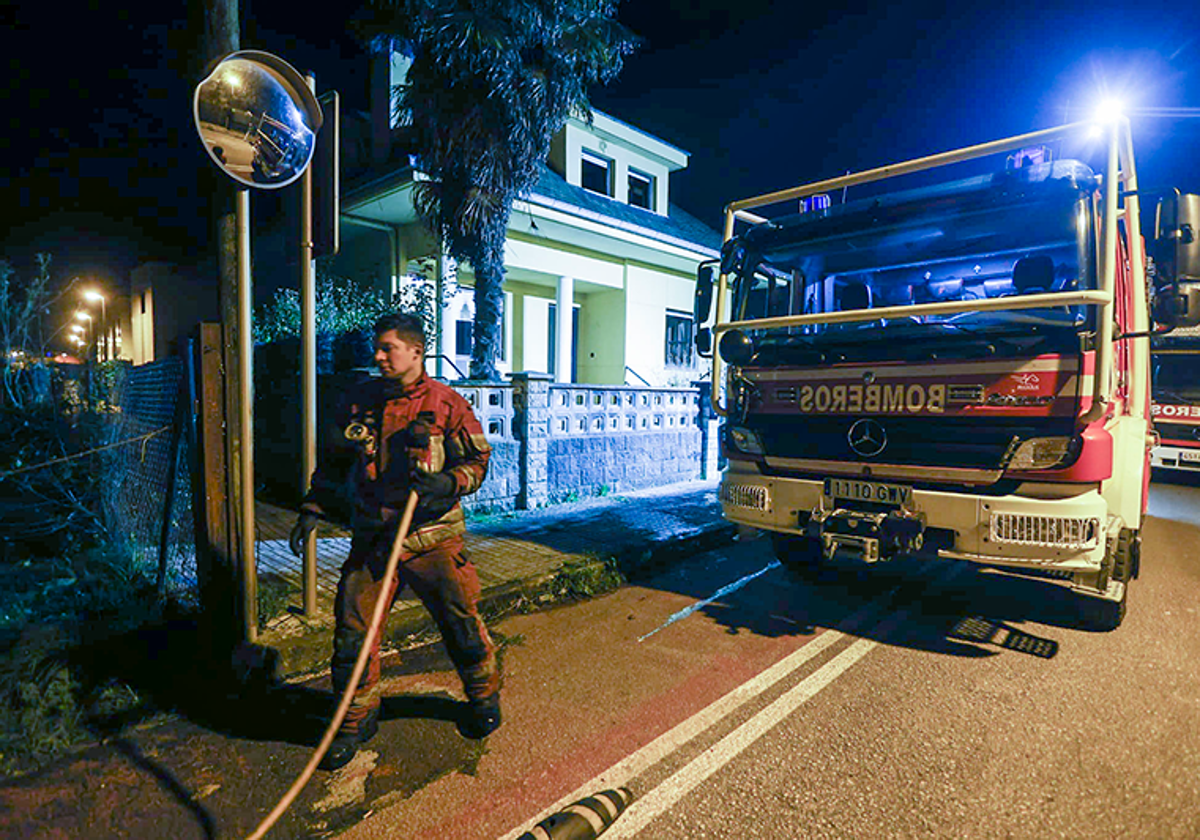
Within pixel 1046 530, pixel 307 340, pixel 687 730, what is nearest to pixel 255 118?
pixel 307 340

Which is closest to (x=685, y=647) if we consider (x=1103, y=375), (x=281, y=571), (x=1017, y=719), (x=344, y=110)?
(x=1017, y=719)

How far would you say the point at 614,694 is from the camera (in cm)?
326

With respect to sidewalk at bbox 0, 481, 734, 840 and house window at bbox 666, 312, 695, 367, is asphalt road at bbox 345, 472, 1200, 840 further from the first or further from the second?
house window at bbox 666, 312, 695, 367

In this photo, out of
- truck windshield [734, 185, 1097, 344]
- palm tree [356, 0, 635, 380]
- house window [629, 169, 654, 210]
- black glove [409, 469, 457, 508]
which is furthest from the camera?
house window [629, 169, 654, 210]

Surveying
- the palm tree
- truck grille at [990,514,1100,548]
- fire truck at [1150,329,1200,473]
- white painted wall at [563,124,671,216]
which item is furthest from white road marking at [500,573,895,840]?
white painted wall at [563,124,671,216]

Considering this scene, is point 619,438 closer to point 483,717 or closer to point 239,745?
point 483,717

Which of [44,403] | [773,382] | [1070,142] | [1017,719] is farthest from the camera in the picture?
[44,403]

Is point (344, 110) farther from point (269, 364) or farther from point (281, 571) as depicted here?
point (281, 571)

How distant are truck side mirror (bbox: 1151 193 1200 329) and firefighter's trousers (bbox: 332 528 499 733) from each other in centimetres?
409

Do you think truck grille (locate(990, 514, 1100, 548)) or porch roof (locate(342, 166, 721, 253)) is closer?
truck grille (locate(990, 514, 1100, 548))

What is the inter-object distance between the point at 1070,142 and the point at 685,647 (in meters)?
3.83

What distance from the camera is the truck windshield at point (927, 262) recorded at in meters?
3.69

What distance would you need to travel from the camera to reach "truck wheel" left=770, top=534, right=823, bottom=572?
521 cm

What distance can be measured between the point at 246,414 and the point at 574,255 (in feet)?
36.0
